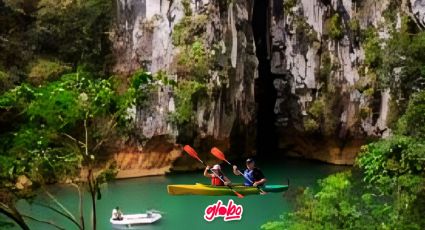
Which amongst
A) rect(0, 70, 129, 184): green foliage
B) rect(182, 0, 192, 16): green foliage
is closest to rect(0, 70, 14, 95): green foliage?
rect(182, 0, 192, 16): green foliage

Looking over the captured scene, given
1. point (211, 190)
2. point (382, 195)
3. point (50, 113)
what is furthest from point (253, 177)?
point (50, 113)

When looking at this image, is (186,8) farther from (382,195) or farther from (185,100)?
(382,195)

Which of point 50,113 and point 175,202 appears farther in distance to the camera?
point 175,202

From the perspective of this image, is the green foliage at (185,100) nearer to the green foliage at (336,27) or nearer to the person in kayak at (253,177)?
the green foliage at (336,27)

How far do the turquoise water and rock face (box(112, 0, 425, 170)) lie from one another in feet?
3.70

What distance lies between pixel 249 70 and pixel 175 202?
496cm

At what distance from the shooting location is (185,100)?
523 inches

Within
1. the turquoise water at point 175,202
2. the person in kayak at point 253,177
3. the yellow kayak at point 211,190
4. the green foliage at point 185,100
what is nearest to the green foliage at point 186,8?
the green foliage at point 185,100

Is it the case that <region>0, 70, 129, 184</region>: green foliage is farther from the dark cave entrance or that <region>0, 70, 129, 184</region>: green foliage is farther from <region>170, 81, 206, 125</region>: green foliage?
the dark cave entrance

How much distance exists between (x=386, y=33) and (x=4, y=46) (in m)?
8.54

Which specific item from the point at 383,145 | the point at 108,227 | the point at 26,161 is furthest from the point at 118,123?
the point at 108,227

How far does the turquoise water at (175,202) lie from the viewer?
9.54 m

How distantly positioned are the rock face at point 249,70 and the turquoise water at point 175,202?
1.13 m

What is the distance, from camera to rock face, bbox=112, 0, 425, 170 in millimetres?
13539
